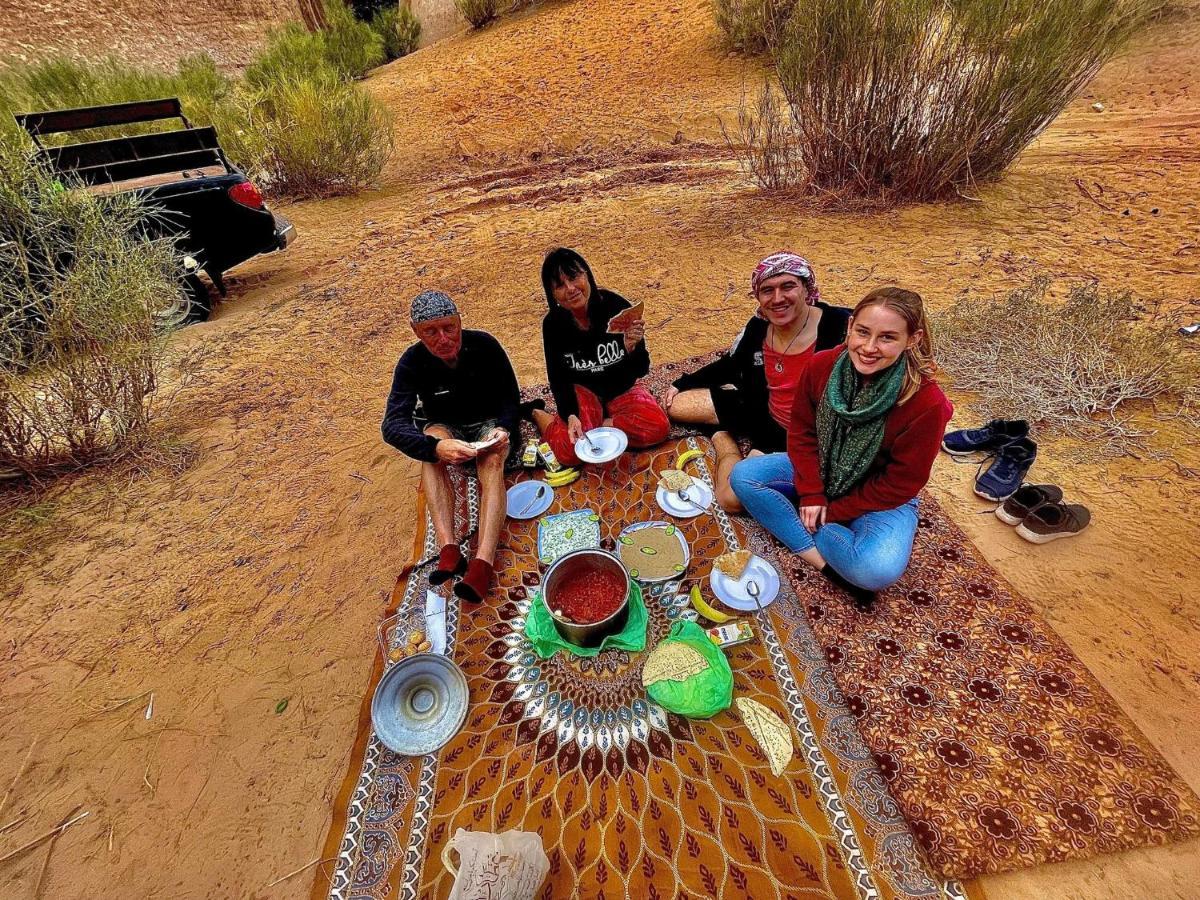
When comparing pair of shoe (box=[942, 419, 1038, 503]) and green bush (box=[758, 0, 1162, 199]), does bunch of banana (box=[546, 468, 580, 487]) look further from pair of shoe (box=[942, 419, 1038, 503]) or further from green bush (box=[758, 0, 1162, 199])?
green bush (box=[758, 0, 1162, 199])

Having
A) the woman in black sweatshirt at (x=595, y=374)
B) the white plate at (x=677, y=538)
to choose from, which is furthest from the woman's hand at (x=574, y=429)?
the white plate at (x=677, y=538)

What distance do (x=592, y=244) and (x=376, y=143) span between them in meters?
5.56

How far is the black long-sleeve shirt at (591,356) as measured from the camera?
251 cm

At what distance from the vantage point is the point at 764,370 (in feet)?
7.64

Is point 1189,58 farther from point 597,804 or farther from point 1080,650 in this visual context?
point 597,804

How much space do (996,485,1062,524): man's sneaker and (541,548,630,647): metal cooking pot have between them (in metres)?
1.67

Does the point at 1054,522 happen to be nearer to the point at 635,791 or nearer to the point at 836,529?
the point at 836,529

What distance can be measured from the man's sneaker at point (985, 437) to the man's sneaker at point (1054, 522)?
392mm

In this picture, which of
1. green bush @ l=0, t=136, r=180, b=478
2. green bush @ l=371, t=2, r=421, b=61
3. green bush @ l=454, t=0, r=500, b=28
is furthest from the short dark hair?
green bush @ l=371, t=2, r=421, b=61

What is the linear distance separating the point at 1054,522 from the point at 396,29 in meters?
21.9

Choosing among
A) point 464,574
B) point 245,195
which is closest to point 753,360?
point 464,574

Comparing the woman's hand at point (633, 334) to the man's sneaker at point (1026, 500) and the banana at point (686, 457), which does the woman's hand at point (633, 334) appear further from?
the man's sneaker at point (1026, 500)

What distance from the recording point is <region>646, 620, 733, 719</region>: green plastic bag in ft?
5.29

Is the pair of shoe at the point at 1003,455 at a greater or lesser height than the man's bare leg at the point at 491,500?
lesser
